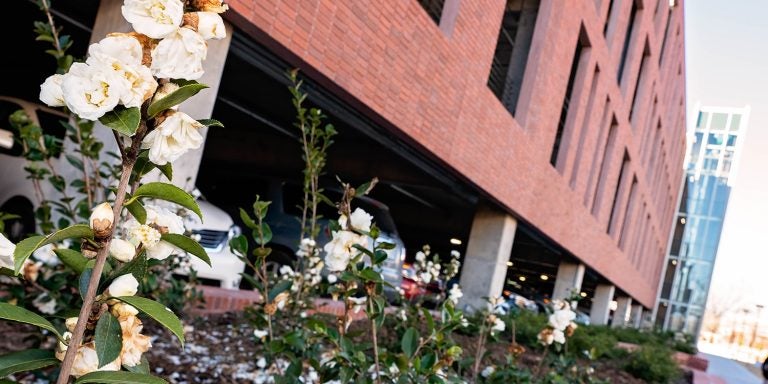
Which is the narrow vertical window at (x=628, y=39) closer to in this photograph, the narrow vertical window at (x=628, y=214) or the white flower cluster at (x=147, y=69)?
the narrow vertical window at (x=628, y=214)

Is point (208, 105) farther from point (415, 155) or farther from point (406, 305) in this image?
point (415, 155)

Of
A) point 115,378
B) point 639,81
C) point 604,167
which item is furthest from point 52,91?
point 639,81

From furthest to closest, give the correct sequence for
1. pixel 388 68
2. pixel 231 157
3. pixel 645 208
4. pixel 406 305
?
pixel 645 208 < pixel 231 157 < pixel 388 68 < pixel 406 305

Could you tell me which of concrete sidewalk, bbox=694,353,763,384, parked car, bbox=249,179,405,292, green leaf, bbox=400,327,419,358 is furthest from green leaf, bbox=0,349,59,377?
concrete sidewalk, bbox=694,353,763,384

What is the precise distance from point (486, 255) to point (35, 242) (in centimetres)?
1170

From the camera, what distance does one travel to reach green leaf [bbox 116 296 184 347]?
863mm

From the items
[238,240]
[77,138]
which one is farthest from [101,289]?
[77,138]

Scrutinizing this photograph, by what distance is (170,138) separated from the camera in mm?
970

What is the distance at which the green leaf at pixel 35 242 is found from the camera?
827mm

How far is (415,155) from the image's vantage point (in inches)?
348

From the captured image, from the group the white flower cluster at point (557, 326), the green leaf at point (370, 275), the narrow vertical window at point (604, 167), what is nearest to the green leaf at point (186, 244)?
the green leaf at point (370, 275)

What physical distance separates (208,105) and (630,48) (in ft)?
56.1

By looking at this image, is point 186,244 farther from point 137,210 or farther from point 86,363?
point 86,363

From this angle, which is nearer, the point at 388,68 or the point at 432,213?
the point at 388,68
